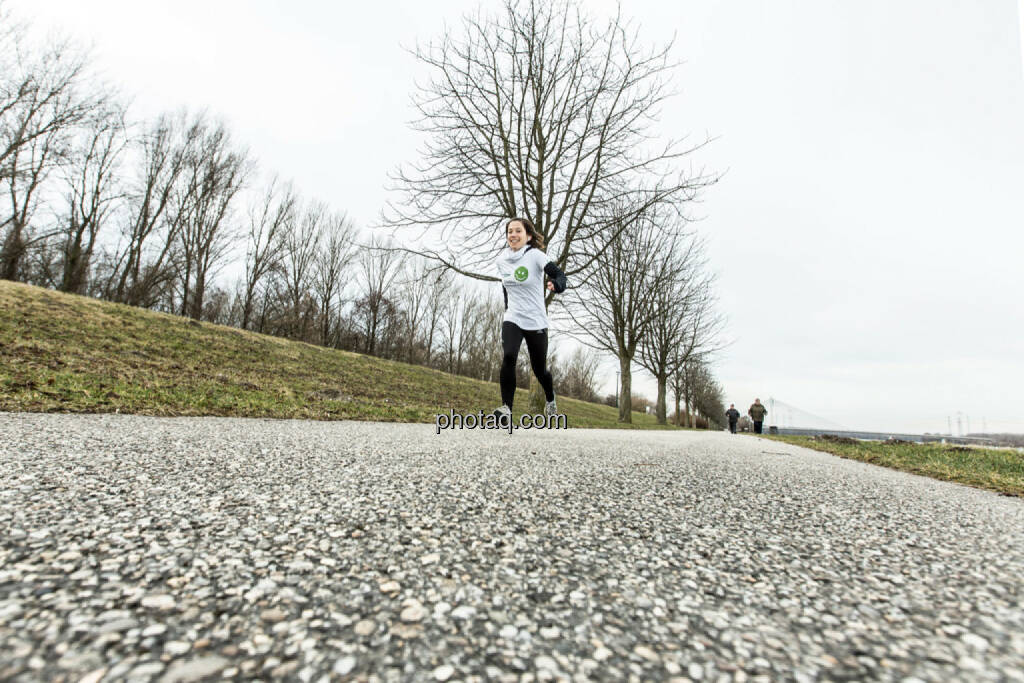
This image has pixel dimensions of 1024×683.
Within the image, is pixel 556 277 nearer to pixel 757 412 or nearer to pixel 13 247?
pixel 757 412

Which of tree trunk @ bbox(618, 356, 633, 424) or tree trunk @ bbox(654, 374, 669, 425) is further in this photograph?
tree trunk @ bbox(654, 374, 669, 425)

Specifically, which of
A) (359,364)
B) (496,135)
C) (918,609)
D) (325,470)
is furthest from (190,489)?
(359,364)

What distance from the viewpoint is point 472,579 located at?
146 cm

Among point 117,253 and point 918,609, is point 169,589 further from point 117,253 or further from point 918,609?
point 117,253

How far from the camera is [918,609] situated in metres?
1.37

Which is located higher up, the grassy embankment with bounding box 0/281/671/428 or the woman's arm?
the woman's arm

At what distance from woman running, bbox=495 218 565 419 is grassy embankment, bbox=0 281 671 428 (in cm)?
378

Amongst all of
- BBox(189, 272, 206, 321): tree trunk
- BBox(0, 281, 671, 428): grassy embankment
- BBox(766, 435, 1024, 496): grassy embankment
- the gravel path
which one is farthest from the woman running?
BBox(189, 272, 206, 321): tree trunk

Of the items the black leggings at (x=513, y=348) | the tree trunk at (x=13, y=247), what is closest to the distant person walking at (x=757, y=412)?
the black leggings at (x=513, y=348)

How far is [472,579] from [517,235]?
4.47 metres

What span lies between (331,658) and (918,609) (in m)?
1.66

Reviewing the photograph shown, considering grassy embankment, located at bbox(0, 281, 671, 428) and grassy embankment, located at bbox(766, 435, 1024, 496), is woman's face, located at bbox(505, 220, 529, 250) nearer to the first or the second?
grassy embankment, located at bbox(0, 281, 671, 428)

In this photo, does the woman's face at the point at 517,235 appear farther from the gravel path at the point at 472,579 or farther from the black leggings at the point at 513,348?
the gravel path at the point at 472,579

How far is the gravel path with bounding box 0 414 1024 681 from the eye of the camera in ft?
3.44
